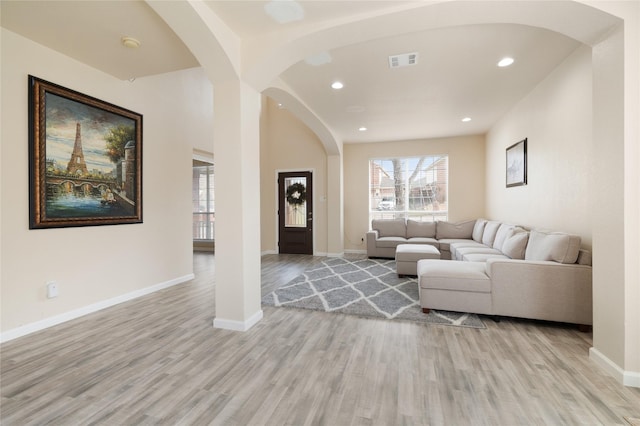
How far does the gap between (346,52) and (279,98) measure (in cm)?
133

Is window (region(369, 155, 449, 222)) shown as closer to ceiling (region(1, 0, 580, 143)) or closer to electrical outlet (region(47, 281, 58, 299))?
ceiling (region(1, 0, 580, 143))

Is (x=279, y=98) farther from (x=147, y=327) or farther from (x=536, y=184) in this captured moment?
(x=536, y=184)

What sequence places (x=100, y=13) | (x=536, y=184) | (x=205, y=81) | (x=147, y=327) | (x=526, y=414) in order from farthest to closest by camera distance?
(x=205, y=81), (x=536, y=184), (x=147, y=327), (x=100, y=13), (x=526, y=414)

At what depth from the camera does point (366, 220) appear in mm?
6996

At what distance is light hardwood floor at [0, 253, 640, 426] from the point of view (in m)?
1.56

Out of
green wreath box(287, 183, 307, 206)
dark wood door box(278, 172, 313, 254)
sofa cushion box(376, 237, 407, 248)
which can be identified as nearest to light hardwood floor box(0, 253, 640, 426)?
sofa cushion box(376, 237, 407, 248)

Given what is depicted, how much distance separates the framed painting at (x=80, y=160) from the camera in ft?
8.61

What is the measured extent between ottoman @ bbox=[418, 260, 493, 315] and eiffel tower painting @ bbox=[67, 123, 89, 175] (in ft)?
12.6

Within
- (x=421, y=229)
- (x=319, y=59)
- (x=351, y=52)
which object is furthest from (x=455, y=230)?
(x=319, y=59)

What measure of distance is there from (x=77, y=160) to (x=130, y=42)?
136 cm

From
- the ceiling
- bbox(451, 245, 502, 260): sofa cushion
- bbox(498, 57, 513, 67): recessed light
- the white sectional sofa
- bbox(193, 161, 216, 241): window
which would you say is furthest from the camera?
bbox(193, 161, 216, 241): window

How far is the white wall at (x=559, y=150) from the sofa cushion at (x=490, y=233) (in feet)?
0.91

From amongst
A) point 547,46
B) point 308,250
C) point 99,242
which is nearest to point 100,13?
point 99,242

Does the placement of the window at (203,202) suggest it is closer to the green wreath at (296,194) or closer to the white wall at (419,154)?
the green wreath at (296,194)
